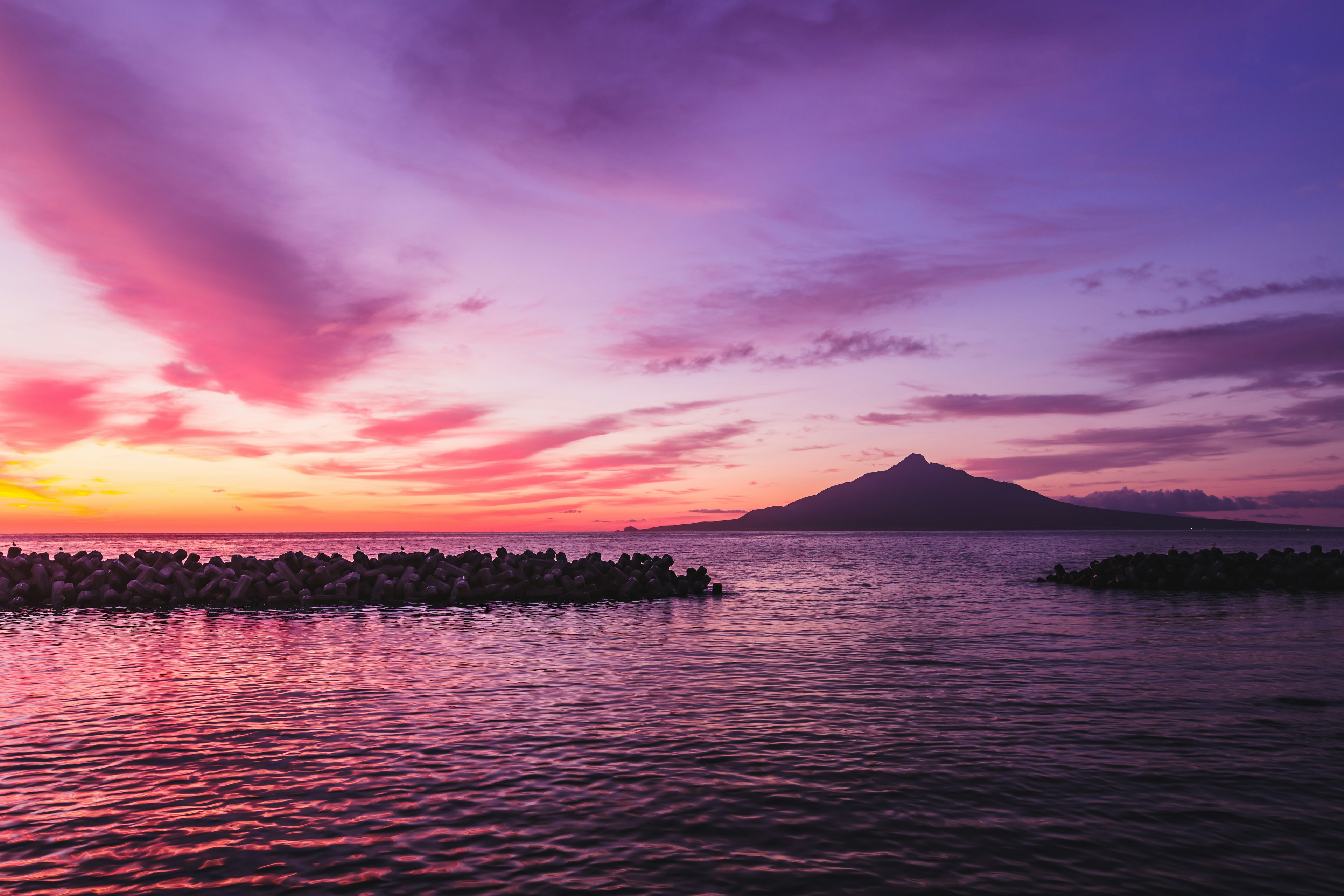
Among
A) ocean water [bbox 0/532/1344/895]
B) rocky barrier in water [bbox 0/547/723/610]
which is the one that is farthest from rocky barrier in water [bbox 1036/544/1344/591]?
rocky barrier in water [bbox 0/547/723/610]

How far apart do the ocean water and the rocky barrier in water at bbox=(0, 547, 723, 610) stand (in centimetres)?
1166

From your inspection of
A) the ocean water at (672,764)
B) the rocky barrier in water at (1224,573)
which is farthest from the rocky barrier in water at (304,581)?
the rocky barrier in water at (1224,573)

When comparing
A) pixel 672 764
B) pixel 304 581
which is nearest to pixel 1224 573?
pixel 672 764

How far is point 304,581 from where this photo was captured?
3881 cm

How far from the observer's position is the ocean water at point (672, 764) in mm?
8141

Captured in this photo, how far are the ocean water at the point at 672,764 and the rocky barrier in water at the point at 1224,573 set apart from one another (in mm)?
22135

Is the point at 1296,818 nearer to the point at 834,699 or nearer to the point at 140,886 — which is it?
the point at 834,699

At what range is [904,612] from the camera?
33875 mm

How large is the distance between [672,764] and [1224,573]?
47.3 meters

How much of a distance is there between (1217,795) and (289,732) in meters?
14.1

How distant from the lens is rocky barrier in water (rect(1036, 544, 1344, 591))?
148 feet

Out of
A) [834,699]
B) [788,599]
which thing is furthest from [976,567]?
[834,699]

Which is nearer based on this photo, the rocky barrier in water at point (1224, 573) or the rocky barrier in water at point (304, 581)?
the rocky barrier in water at point (304, 581)

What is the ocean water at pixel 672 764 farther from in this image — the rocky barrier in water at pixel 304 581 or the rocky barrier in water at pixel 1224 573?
the rocky barrier in water at pixel 1224 573
